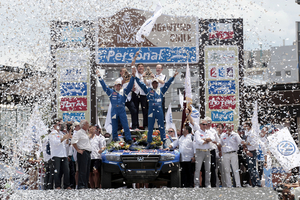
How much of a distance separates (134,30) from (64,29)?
11.3 ft

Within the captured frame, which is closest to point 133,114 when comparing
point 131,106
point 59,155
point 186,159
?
point 131,106

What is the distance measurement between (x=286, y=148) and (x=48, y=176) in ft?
24.3

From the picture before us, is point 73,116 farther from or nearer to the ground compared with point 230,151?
farther from the ground

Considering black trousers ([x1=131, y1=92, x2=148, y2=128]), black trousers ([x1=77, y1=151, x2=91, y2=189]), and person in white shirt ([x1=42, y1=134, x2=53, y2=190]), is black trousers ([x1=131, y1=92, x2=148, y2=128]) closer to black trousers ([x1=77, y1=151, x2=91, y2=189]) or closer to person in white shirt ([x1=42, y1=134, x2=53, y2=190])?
black trousers ([x1=77, y1=151, x2=91, y2=189])

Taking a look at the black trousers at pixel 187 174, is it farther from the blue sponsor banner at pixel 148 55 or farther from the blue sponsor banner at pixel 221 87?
the blue sponsor banner at pixel 148 55

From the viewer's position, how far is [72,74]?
17188 millimetres

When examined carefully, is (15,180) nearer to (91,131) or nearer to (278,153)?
(91,131)

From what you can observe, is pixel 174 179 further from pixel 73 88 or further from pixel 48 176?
pixel 73 88

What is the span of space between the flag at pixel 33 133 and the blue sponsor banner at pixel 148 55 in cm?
633

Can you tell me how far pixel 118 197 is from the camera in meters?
6.59

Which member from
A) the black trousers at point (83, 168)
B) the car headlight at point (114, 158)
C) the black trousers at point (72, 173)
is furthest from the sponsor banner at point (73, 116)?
the car headlight at point (114, 158)

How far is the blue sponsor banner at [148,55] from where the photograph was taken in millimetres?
16922

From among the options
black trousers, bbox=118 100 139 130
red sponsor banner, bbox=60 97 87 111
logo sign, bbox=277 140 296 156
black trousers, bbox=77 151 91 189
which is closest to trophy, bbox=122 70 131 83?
black trousers, bbox=118 100 139 130

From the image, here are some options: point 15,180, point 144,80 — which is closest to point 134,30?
point 144,80
